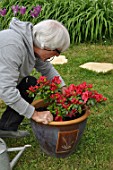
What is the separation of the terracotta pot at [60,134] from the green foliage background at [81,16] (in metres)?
3.06

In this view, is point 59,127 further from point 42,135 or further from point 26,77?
point 26,77

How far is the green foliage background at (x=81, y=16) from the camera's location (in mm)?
5529

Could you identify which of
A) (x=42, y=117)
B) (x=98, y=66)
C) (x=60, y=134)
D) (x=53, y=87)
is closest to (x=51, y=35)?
(x=53, y=87)

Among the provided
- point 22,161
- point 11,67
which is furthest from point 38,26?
point 22,161

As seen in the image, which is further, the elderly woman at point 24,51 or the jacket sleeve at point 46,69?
the jacket sleeve at point 46,69

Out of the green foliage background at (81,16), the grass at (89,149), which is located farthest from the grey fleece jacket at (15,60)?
the green foliage background at (81,16)

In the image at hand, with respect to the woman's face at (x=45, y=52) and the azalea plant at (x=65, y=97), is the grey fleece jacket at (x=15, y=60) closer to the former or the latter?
the woman's face at (x=45, y=52)

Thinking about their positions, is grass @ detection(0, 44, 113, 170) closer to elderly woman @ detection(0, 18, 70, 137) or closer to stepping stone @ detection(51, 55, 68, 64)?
elderly woman @ detection(0, 18, 70, 137)

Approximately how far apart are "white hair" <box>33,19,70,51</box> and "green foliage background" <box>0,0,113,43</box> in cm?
315

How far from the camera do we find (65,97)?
102 inches

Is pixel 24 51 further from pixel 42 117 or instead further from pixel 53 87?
pixel 42 117

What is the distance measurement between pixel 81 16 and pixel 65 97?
3.35m

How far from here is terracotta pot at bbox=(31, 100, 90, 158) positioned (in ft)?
8.20

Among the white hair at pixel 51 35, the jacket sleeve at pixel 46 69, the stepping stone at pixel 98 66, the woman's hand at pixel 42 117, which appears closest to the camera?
the white hair at pixel 51 35
